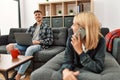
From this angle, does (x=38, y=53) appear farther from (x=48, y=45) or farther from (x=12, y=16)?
(x=12, y=16)

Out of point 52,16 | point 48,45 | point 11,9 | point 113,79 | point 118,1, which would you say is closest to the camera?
point 113,79

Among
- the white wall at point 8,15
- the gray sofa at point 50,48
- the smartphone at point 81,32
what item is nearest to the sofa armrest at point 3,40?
the gray sofa at point 50,48

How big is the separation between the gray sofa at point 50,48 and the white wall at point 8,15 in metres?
0.92

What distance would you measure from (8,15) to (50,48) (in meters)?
2.23

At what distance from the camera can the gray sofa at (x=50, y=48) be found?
279cm

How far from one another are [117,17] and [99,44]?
115 inches

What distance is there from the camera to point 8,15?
4.78m

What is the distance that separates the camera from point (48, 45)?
3207 mm

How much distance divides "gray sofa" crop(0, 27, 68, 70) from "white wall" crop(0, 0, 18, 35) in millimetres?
915

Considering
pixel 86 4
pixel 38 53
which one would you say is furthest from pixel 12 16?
pixel 38 53

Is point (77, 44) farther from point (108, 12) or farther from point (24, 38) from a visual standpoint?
point (108, 12)

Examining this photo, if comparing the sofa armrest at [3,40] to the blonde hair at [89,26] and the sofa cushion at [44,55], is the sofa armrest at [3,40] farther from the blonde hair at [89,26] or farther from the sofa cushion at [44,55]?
the blonde hair at [89,26]

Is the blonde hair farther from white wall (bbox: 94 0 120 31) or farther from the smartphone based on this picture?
white wall (bbox: 94 0 120 31)

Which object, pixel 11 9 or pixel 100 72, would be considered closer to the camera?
pixel 100 72
